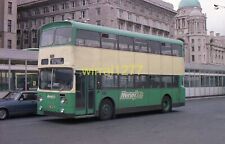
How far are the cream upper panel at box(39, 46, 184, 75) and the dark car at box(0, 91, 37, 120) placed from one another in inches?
101

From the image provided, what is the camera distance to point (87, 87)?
1675 cm

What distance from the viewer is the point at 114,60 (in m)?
18.4

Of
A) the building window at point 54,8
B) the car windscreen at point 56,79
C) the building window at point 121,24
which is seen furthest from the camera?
the building window at point 54,8

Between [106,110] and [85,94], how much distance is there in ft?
5.43

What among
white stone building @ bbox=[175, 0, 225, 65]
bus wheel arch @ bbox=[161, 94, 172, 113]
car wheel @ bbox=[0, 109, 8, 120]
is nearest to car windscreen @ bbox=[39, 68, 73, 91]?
car wheel @ bbox=[0, 109, 8, 120]

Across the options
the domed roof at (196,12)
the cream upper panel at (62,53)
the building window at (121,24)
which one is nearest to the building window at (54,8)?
the building window at (121,24)

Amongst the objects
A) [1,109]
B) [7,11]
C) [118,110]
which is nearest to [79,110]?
[118,110]

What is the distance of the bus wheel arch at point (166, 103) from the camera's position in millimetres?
21811

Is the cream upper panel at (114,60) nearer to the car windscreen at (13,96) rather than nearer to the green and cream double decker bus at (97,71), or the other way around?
the green and cream double decker bus at (97,71)

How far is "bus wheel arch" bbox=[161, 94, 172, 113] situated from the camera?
21.8 metres

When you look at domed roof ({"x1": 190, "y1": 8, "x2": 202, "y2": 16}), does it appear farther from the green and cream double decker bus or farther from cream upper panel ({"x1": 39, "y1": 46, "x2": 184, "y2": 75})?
the green and cream double decker bus

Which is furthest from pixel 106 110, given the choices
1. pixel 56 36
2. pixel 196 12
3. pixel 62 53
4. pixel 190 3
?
pixel 190 3

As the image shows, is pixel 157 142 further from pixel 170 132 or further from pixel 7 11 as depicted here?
pixel 7 11

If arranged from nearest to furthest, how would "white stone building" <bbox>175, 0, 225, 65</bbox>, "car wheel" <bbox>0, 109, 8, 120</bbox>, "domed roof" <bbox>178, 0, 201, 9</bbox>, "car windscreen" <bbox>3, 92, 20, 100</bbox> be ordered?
"car wheel" <bbox>0, 109, 8, 120</bbox>
"car windscreen" <bbox>3, 92, 20, 100</bbox>
"white stone building" <bbox>175, 0, 225, 65</bbox>
"domed roof" <bbox>178, 0, 201, 9</bbox>
